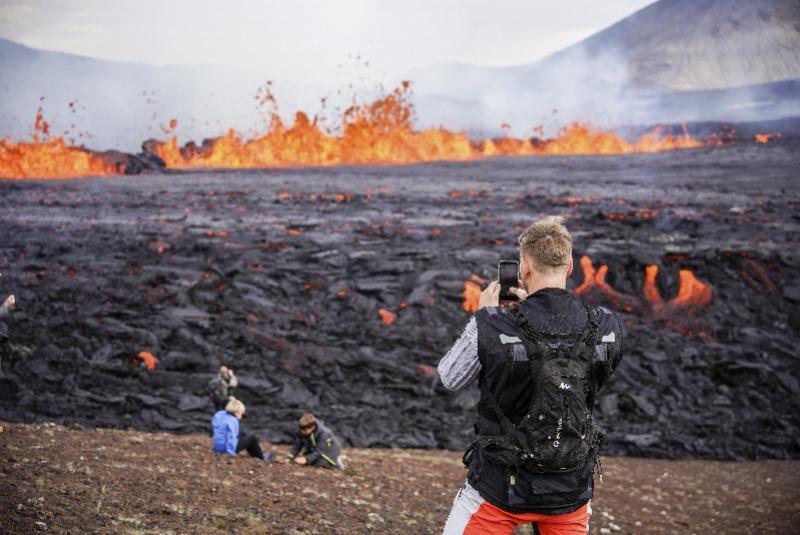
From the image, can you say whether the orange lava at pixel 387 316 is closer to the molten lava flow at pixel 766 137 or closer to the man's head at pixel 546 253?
the molten lava flow at pixel 766 137

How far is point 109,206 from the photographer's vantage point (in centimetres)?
1523

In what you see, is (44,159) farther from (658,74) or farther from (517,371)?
(517,371)

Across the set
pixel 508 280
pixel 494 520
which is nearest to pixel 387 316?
pixel 508 280

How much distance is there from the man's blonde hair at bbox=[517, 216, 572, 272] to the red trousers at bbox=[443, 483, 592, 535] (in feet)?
2.77

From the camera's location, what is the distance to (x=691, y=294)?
13.9 meters

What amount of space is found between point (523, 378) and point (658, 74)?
52.7 feet

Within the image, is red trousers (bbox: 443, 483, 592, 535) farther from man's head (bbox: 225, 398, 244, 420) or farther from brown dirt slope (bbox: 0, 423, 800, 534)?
man's head (bbox: 225, 398, 244, 420)

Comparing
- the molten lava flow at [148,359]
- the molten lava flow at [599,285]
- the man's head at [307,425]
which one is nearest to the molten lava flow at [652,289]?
the molten lava flow at [599,285]

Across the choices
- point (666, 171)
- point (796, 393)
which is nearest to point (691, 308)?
point (796, 393)

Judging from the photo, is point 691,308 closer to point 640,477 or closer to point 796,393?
point 796,393

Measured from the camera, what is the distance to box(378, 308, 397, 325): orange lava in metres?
13.2

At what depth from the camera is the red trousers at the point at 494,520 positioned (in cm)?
270

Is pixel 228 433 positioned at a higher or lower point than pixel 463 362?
lower

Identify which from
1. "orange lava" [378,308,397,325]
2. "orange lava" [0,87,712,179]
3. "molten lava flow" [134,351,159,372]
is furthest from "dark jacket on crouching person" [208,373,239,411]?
"orange lava" [0,87,712,179]
